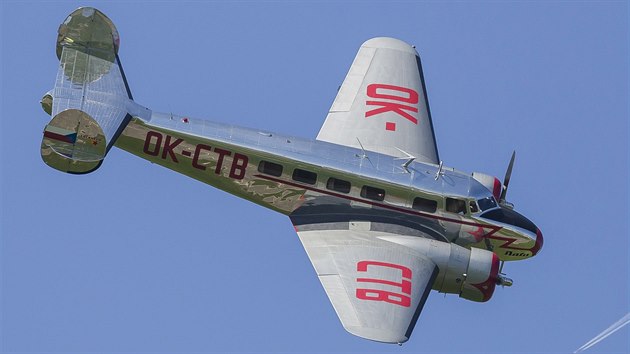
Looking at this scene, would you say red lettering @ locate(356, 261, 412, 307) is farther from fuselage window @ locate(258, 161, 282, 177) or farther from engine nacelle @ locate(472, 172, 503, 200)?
engine nacelle @ locate(472, 172, 503, 200)

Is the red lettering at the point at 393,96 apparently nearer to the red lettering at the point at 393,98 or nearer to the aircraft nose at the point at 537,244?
the red lettering at the point at 393,98

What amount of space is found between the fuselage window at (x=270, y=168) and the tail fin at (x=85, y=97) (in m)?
3.88

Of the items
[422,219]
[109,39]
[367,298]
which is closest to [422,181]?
[422,219]

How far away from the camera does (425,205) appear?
46969mm

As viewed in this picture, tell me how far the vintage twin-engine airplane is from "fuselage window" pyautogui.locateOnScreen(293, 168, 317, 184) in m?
0.03

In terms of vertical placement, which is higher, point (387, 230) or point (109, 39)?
point (109, 39)

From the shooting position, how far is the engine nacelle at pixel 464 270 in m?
45.8

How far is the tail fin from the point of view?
44.2 meters

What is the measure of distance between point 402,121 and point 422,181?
3161 mm

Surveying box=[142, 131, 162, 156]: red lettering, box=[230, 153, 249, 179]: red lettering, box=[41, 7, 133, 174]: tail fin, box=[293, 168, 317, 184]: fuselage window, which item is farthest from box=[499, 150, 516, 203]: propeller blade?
box=[41, 7, 133, 174]: tail fin

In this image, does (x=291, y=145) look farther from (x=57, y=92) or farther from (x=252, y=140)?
(x=57, y=92)

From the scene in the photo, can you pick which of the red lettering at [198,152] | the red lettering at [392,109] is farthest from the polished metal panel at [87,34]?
the red lettering at [392,109]

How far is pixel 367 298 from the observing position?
44312 millimetres

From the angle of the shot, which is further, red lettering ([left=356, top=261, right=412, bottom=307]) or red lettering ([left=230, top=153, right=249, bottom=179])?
red lettering ([left=230, top=153, right=249, bottom=179])
